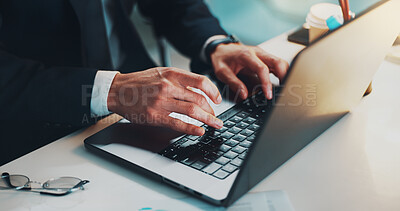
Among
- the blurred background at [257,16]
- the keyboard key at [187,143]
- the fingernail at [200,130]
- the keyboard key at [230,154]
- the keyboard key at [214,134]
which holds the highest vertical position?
the fingernail at [200,130]

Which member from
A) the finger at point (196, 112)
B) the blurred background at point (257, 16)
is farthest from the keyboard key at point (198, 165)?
the blurred background at point (257, 16)

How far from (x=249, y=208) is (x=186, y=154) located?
0.15 meters

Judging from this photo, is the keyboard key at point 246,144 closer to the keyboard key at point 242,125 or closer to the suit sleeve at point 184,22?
the keyboard key at point 242,125

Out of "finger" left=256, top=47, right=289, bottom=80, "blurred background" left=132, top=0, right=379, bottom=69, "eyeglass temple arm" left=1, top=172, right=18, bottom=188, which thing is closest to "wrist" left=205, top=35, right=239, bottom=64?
"finger" left=256, top=47, right=289, bottom=80

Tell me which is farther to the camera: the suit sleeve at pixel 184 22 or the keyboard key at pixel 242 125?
the suit sleeve at pixel 184 22

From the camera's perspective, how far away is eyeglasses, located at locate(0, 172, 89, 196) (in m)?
0.64

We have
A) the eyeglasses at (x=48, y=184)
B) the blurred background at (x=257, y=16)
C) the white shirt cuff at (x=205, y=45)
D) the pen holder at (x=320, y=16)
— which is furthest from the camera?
the blurred background at (x=257, y=16)

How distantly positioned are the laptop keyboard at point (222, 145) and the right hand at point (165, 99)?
0.07 ft

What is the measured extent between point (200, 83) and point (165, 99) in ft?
0.24

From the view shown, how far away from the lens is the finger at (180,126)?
722mm

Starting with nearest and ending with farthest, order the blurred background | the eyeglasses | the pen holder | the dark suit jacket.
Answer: the eyeglasses → the dark suit jacket → the pen holder → the blurred background

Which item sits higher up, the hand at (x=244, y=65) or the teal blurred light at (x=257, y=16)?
the hand at (x=244, y=65)

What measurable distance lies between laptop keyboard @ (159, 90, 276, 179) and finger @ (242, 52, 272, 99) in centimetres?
6

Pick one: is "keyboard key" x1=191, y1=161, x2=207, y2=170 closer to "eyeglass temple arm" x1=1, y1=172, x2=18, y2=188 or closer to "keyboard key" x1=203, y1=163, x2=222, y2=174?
"keyboard key" x1=203, y1=163, x2=222, y2=174
